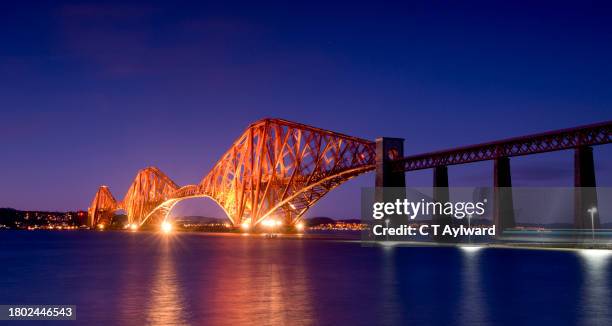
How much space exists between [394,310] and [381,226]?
6269cm

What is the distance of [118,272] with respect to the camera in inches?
1563

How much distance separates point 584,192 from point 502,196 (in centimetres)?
1011

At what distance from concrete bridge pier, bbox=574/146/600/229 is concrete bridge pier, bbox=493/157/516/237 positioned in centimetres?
832

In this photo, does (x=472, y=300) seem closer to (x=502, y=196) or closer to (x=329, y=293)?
(x=329, y=293)

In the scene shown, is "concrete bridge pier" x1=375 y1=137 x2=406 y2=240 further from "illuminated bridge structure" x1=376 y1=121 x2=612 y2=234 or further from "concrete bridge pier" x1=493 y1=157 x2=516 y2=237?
"concrete bridge pier" x1=493 y1=157 x2=516 y2=237

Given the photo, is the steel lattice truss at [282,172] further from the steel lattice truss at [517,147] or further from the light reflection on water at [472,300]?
the light reflection on water at [472,300]

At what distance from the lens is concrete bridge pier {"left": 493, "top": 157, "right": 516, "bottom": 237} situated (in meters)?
61.2

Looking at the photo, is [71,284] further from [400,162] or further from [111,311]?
[400,162]

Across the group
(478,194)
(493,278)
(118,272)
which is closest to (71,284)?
(118,272)

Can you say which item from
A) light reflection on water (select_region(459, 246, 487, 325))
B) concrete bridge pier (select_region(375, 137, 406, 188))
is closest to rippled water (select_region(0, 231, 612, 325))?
light reflection on water (select_region(459, 246, 487, 325))

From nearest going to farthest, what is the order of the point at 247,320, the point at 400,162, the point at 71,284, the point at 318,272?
the point at 247,320
the point at 71,284
the point at 318,272
the point at 400,162

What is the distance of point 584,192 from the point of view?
2034 inches

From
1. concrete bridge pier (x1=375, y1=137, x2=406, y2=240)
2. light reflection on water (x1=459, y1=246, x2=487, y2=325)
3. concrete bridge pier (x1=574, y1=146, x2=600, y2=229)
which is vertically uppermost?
concrete bridge pier (x1=375, y1=137, x2=406, y2=240)

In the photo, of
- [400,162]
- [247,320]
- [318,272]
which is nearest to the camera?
[247,320]
